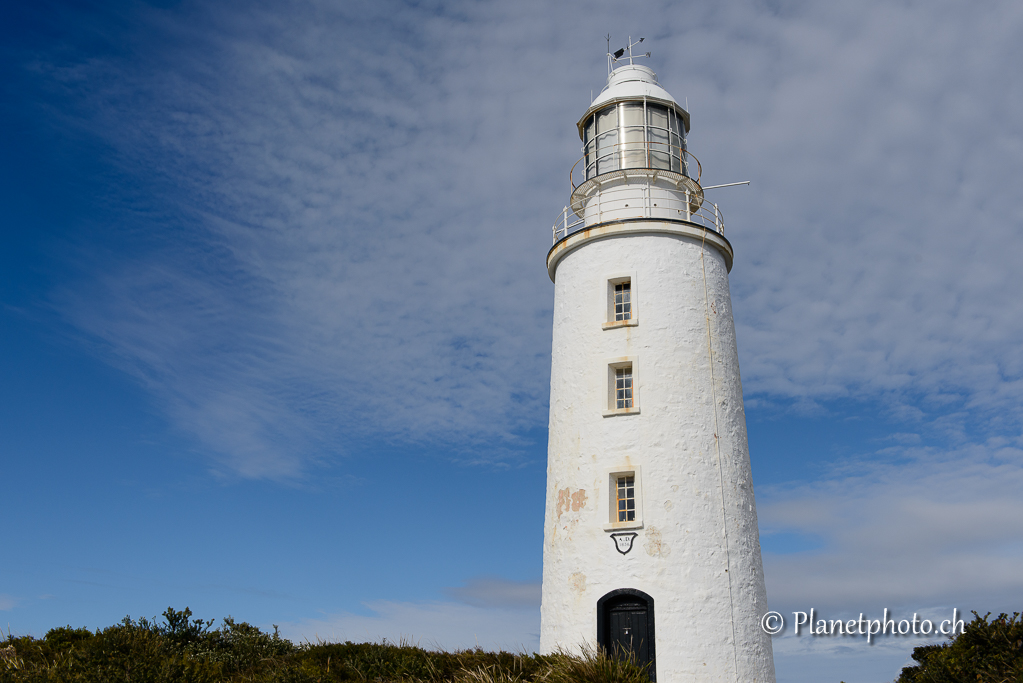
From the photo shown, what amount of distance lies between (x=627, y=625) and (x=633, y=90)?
1523cm

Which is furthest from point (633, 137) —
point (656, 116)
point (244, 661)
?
point (244, 661)

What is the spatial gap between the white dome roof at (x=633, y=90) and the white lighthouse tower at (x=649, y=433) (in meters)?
0.10

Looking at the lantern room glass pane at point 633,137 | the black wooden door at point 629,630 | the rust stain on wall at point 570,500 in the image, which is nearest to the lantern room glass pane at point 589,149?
the lantern room glass pane at point 633,137

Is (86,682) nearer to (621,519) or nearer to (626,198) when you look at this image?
(621,519)

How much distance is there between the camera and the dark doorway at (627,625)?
1897 cm

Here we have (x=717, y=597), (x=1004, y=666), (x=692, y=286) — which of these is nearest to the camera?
(x=1004, y=666)

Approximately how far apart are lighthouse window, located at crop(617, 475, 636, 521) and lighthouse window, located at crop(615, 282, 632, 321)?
4.41m

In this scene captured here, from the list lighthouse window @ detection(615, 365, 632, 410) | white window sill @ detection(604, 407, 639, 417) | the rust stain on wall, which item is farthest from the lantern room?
the rust stain on wall

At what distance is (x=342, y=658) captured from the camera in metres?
18.0

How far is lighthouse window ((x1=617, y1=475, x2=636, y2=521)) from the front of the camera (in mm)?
20281

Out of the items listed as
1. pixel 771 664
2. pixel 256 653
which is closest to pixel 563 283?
pixel 771 664

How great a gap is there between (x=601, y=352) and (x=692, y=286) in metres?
3.06

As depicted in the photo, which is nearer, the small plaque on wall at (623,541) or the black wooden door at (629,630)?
the black wooden door at (629,630)

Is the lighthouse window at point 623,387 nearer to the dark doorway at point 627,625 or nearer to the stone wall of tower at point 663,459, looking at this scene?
the stone wall of tower at point 663,459
